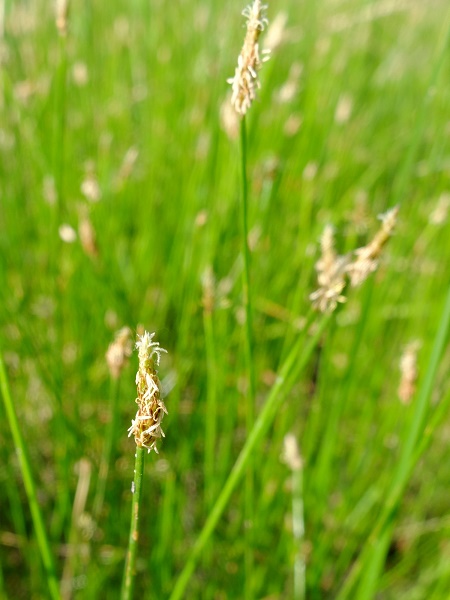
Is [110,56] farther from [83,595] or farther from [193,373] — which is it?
[83,595]

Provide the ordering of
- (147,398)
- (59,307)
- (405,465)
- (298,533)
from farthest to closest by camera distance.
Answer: (59,307) → (298,533) → (405,465) → (147,398)

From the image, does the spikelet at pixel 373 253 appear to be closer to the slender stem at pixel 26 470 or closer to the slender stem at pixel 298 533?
the slender stem at pixel 26 470

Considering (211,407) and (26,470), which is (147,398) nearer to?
(26,470)

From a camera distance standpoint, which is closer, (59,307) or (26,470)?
(26,470)

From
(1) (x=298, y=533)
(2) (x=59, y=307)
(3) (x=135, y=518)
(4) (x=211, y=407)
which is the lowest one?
(3) (x=135, y=518)

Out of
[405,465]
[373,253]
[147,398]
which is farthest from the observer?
[405,465]

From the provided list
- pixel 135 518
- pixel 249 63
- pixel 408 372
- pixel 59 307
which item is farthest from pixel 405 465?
pixel 59 307

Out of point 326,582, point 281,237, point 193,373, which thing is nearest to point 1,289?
point 193,373
